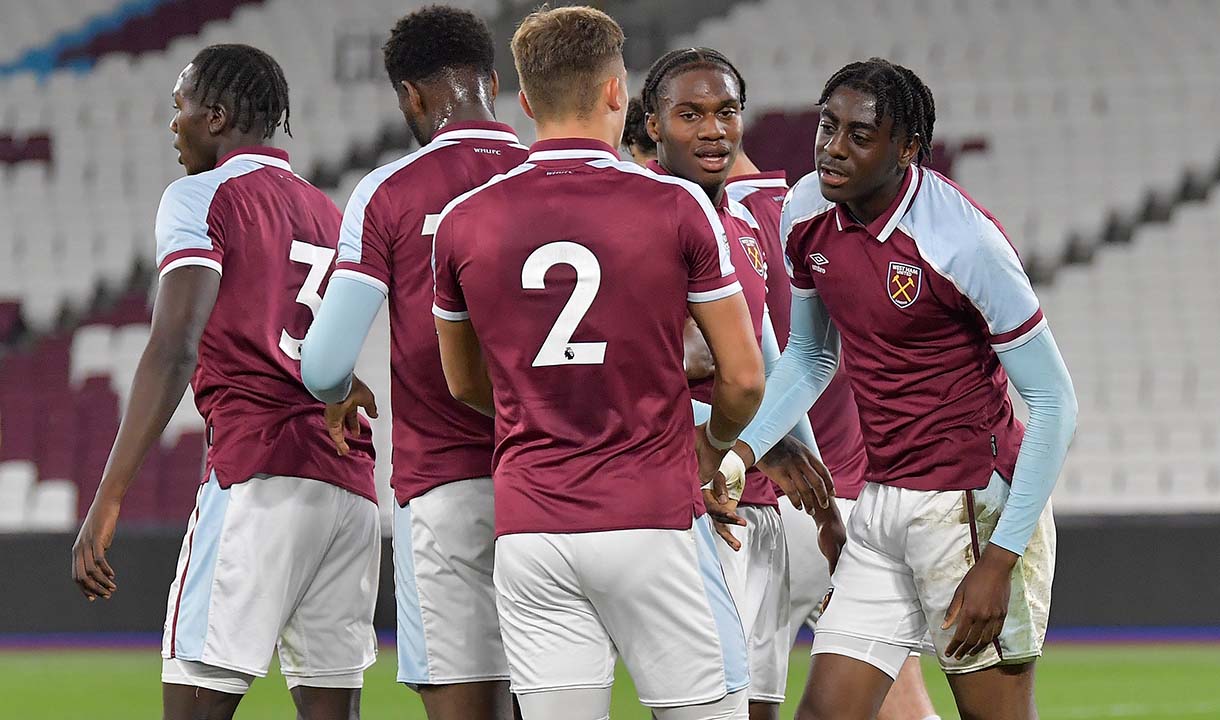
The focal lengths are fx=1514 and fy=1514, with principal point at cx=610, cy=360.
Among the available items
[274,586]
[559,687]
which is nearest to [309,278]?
[274,586]

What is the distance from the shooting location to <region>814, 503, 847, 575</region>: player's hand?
13.2 ft

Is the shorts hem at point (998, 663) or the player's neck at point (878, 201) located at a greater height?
the player's neck at point (878, 201)

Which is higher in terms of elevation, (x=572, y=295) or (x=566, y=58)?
(x=566, y=58)

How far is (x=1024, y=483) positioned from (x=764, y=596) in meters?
1.01

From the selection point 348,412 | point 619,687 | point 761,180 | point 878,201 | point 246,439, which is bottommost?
point 619,687

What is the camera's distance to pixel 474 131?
3.74m

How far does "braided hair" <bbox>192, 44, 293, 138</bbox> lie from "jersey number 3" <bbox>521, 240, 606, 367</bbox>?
139 cm

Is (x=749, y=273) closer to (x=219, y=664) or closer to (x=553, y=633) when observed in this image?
(x=553, y=633)

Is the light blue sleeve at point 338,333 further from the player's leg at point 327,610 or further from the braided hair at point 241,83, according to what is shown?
the braided hair at point 241,83

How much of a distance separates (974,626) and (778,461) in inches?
30.0

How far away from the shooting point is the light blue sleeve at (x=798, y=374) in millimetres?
3834

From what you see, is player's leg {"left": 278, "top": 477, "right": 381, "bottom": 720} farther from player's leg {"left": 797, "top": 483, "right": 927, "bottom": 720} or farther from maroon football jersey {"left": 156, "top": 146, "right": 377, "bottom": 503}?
player's leg {"left": 797, "top": 483, "right": 927, "bottom": 720}

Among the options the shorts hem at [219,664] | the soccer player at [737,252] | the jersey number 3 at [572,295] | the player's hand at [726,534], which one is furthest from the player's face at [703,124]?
the shorts hem at [219,664]

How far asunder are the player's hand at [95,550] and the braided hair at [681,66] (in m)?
1.74
